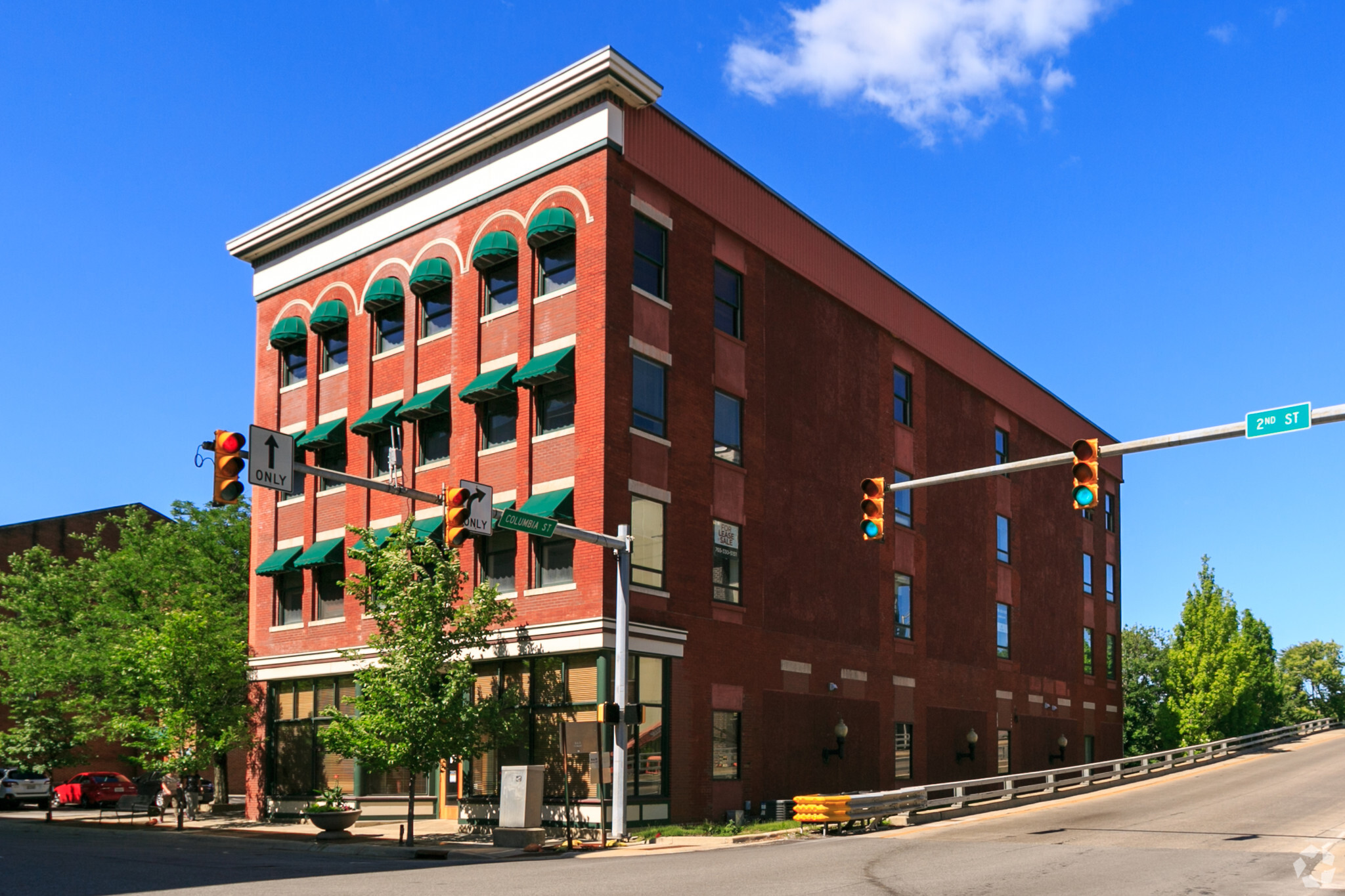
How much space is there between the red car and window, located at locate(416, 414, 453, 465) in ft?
87.8

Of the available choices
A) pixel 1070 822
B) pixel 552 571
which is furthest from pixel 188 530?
pixel 1070 822

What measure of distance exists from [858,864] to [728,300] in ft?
63.8

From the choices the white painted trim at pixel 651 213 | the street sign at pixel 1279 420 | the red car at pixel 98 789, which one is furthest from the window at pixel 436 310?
the red car at pixel 98 789

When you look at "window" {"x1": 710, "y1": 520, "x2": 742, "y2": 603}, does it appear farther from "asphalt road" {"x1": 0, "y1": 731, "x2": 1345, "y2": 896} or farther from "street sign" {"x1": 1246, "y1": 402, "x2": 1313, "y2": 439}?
"street sign" {"x1": 1246, "y1": 402, "x2": 1313, "y2": 439}

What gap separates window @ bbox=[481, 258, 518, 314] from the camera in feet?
113

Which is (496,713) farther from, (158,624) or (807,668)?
(158,624)

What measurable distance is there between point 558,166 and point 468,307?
491cm

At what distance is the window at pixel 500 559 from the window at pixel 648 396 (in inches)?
180

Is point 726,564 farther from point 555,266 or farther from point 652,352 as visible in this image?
point 555,266

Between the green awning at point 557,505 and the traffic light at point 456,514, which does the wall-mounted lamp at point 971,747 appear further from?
the traffic light at point 456,514

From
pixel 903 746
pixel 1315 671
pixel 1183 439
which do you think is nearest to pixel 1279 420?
pixel 1183 439

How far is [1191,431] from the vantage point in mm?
20188

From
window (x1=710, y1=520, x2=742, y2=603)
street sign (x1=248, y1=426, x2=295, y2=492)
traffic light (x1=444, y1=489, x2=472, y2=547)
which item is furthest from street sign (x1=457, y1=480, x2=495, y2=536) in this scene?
window (x1=710, y1=520, x2=742, y2=603)

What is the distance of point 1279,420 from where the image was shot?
63.3 feet
